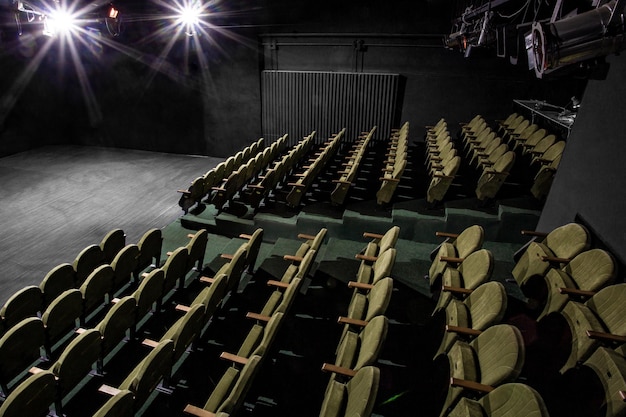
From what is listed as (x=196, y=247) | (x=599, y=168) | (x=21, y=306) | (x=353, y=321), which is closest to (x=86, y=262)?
(x=21, y=306)

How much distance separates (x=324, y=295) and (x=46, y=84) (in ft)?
10.9

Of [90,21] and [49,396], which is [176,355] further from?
[90,21]

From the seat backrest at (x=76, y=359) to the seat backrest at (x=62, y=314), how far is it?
18cm

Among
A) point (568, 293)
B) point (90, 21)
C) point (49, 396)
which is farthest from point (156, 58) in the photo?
point (568, 293)

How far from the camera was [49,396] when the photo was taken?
772 mm

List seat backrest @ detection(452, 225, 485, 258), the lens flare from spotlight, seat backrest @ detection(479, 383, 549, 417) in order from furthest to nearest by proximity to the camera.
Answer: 1. the lens flare from spotlight
2. seat backrest @ detection(452, 225, 485, 258)
3. seat backrest @ detection(479, 383, 549, 417)

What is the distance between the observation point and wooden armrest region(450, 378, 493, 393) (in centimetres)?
67

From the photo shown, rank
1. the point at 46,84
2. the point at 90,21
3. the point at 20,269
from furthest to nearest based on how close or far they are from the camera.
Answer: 1. the point at 46,84
2. the point at 90,21
3. the point at 20,269

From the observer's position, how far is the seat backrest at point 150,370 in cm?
74

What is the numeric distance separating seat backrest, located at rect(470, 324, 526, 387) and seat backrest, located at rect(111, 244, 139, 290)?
1.05m

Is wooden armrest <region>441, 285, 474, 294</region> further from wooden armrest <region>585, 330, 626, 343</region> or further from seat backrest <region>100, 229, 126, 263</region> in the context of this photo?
seat backrest <region>100, 229, 126, 263</region>

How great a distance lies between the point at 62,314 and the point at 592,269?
4.47 feet

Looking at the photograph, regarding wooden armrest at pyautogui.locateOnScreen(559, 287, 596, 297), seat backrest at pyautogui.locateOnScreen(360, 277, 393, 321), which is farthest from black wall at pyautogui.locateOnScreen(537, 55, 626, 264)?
seat backrest at pyautogui.locateOnScreen(360, 277, 393, 321)

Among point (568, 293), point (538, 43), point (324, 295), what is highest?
point (538, 43)
